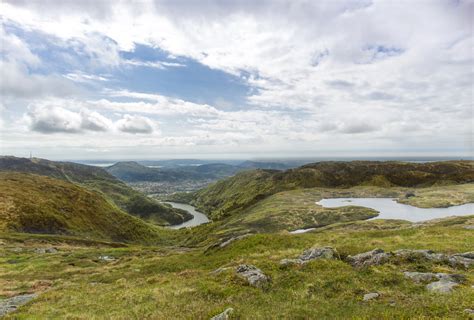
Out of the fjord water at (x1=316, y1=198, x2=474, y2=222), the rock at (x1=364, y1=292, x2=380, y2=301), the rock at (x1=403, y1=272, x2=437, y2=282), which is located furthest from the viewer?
the fjord water at (x1=316, y1=198, x2=474, y2=222)

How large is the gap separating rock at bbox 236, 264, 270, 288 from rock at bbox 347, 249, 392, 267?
7.99 m

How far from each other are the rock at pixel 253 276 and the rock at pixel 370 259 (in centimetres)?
799

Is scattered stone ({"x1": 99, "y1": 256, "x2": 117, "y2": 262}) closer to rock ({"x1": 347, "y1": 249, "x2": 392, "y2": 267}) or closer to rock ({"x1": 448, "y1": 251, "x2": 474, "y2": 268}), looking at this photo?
rock ({"x1": 347, "y1": 249, "x2": 392, "y2": 267})

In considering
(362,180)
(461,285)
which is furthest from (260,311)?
(362,180)

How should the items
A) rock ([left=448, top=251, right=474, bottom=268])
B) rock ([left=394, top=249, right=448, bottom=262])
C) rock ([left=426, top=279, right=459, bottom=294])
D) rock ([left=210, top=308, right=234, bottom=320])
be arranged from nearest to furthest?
rock ([left=210, top=308, right=234, bottom=320]) → rock ([left=426, top=279, right=459, bottom=294]) → rock ([left=448, top=251, right=474, bottom=268]) → rock ([left=394, top=249, right=448, bottom=262])

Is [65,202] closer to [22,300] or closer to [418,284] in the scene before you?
[22,300]

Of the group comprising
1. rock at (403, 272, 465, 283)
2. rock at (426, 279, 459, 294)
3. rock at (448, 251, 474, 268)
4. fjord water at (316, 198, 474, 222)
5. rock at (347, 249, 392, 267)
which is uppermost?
rock at (426, 279, 459, 294)

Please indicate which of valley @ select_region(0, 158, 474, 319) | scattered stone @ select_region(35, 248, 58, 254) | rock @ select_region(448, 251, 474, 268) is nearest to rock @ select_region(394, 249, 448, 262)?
valley @ select_region(0, 158, 474, 319)

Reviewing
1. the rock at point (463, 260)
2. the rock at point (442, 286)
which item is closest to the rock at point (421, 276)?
the rock at point (442, 286)

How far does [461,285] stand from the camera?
15414 mm

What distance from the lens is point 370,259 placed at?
22422 millimetres

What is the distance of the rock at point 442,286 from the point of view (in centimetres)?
1494

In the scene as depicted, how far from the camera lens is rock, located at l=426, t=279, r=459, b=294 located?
49.0ft

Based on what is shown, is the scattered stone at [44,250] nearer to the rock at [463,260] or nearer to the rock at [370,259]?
the rock at [370,259]
